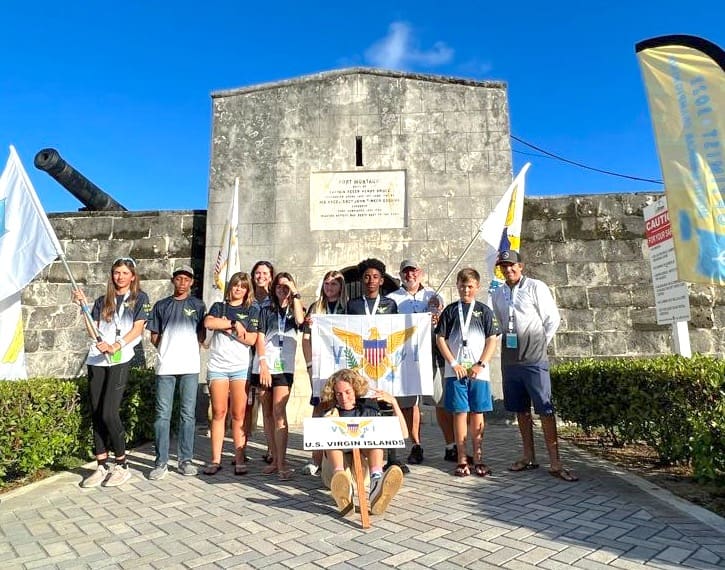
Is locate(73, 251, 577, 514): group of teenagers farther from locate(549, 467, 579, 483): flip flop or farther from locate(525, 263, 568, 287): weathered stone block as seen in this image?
locate(525, 263, 568, 287): weathered stone block

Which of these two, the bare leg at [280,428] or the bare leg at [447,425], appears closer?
the bare leg at [280,428]

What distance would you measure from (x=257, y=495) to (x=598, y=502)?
9.34 ft

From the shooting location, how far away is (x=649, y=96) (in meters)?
4.32

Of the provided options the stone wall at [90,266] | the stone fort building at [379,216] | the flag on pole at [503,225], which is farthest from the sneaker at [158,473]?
the flag on pole at [503,225]

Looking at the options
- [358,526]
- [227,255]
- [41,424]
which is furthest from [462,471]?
[227,255]

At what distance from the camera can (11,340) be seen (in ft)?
17.3

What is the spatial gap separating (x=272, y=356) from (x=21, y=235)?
9.06 ft

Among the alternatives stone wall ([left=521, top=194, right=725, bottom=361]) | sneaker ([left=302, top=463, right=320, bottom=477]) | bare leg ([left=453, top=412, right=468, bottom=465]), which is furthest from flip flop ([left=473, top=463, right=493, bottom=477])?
stone wall ([left=521, top=194, right=725, bottom=361])

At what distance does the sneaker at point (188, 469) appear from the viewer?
16.4 feet

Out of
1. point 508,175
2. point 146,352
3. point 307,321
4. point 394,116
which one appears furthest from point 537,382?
point 146,352

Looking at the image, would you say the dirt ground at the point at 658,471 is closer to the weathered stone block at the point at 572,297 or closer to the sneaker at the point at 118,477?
the weathered stone block at the point at 572,297

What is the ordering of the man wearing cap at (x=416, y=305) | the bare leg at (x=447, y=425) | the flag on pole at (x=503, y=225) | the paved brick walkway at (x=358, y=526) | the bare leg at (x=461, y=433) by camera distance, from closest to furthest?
the paved brick walkway at (x=358, y=526)
the bare leg at (x=461, y=433)
the man wearing cap at (x=416, y=305)
the bare leg at (x=447, y=425)
the flag on pole at (x=503, y=225)

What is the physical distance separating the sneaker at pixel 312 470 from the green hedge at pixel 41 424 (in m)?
2.50

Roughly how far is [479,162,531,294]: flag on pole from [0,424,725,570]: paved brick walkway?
2972 mm
